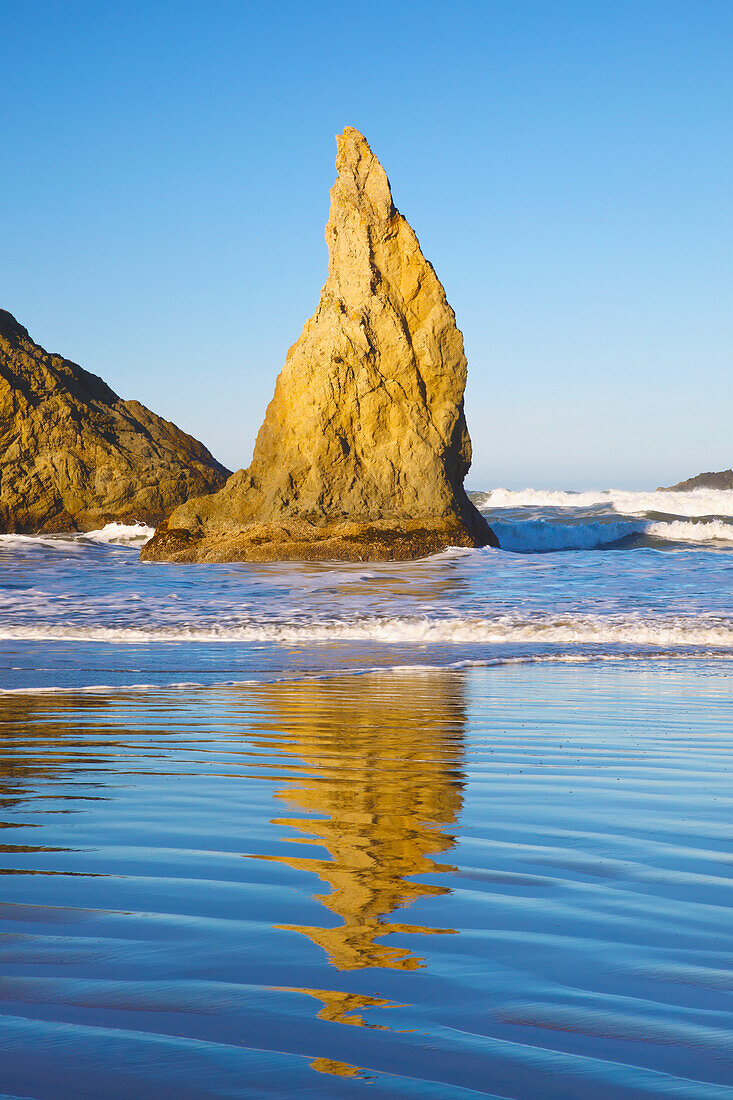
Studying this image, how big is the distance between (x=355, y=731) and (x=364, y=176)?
16510mm

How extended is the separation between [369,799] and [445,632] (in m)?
6.76

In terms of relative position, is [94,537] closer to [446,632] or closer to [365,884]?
[446,632]

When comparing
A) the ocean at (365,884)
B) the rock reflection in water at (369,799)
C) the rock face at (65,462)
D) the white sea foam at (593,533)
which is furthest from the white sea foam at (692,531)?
the rock reflection in water at (369,799)

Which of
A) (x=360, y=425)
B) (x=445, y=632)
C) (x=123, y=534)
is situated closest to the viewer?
(x=445, y=632)

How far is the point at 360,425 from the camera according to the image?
18.5 meters

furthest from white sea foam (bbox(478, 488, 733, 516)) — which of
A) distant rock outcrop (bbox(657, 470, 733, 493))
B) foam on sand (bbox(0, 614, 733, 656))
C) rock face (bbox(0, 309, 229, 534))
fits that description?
foam on sand (bbox(0, 614, 733, 656))

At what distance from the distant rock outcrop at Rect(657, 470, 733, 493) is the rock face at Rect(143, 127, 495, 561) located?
2523 cm

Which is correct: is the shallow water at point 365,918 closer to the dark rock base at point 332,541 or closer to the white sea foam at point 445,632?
the white sea foam at point 445,632

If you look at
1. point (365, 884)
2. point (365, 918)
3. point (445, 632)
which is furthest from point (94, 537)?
point (365, 918)

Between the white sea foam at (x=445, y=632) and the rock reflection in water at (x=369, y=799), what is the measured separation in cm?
344

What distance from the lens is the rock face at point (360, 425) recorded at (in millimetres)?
17703

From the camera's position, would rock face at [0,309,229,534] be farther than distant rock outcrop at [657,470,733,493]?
No

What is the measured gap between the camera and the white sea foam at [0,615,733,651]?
9.55 meters

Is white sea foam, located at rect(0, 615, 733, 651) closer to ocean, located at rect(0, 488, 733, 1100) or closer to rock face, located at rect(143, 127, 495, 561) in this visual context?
ocean, located at rect(0, 488, 733, 1100)
